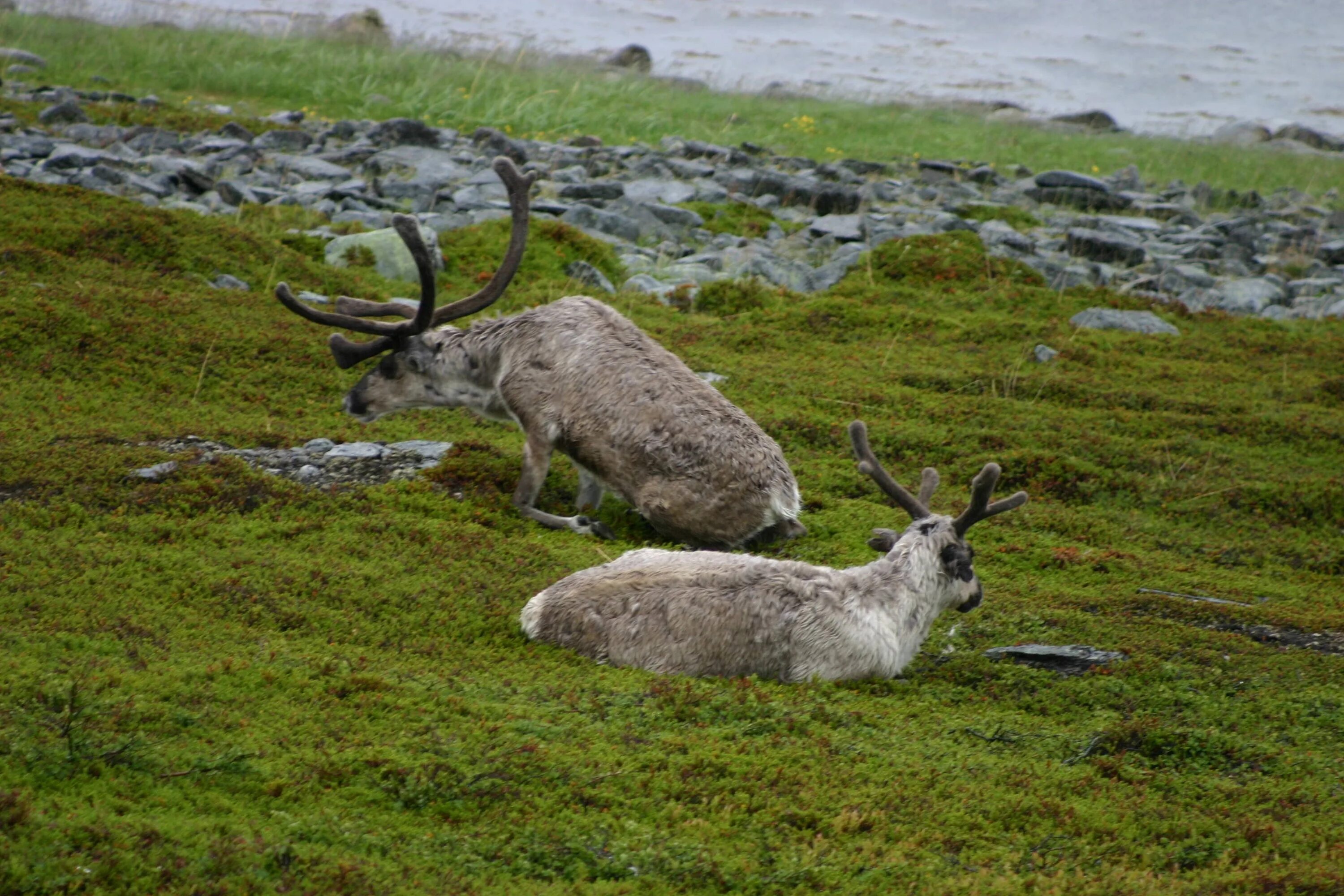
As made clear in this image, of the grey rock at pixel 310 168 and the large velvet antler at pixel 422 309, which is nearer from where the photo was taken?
the large velvet antler at pixel 422 309

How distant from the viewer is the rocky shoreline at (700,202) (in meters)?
18.9

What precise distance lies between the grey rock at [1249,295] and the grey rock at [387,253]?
11.6 meters

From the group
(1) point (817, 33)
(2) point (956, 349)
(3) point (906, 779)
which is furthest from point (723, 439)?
(1) point (817, 33)

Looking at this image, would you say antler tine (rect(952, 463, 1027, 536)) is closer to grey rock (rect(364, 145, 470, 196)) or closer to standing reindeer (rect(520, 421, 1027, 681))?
standing reindeer (rect(520, 421, 1027, 681))

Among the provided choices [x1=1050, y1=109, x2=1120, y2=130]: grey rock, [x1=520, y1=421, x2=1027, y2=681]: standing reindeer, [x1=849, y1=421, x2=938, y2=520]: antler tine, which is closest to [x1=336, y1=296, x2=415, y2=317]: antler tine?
[x1=520, y1=421, x2=1027, y2=681]: standing reindeer

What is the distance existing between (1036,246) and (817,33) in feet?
123

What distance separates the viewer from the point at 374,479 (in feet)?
34.6

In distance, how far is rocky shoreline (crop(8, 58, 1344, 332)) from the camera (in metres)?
18.9

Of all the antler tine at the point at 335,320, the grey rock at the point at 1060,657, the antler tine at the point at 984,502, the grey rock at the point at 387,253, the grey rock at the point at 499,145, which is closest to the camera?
the antler tine at the point at 984,502

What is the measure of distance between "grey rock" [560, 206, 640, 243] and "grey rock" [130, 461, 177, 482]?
10862 millimetres

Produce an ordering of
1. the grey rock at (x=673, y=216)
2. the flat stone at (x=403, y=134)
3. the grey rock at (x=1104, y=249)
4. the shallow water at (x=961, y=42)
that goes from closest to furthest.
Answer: the grey rock at (x=673, y=216) → the grey rock at (x=1104, y=249) → the flat stone at (x=403, y=134) → the shallow water at (x=961, y=42)

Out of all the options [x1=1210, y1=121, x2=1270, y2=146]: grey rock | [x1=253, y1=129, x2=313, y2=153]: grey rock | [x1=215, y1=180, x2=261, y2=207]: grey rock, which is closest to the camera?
[x1=215, y1=180, x2=261, y2=207]: grey rock

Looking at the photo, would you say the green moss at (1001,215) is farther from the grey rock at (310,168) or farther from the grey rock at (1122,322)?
the grey rock at (310,168)

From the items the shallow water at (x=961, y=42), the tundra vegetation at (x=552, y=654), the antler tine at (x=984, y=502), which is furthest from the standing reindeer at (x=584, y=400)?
the shallow water at (x=961, y=42)
